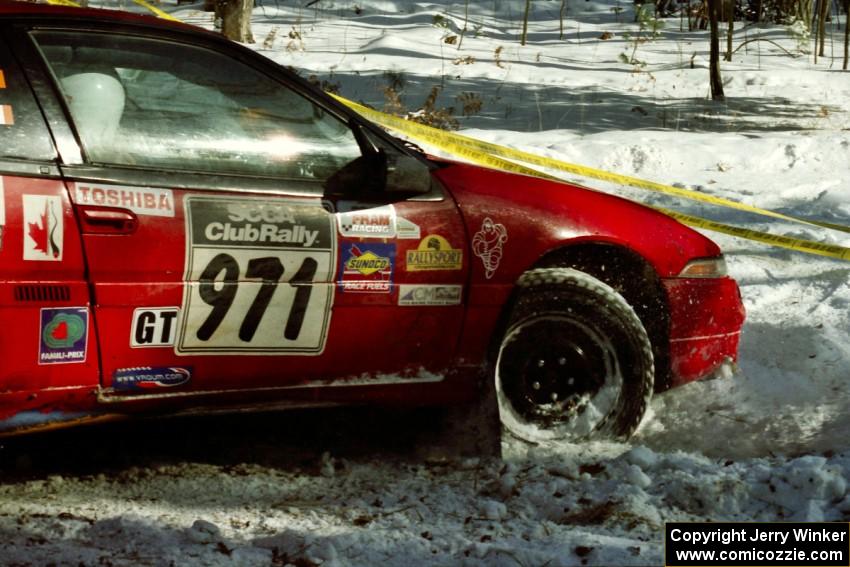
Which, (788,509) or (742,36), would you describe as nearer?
(788,509)

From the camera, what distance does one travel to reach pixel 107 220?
3.39 m

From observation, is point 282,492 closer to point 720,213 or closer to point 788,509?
point 788,509

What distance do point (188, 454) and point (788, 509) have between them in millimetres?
2163

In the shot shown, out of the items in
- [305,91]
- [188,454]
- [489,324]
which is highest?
[305,91]

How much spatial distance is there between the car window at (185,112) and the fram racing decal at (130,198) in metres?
0.11

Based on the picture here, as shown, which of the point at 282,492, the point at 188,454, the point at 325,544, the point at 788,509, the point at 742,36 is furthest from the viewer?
the point at 742,36

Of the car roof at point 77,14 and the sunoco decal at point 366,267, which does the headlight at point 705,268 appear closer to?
the sunoco decal at point 366,267

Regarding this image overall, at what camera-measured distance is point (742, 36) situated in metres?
17.3

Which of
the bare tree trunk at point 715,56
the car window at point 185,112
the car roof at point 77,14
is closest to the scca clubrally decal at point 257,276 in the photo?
the car window at point 185,112

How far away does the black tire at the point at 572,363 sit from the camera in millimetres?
4156

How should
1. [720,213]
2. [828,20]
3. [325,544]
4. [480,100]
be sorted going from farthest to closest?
1. [828,20]
2. [480,100]
3. [720,213]
4. [325,544]

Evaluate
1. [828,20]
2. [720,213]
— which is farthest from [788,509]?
[828,20]

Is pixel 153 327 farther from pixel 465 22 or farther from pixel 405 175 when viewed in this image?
pixel 465 22

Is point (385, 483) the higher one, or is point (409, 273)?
point (409, 273)
